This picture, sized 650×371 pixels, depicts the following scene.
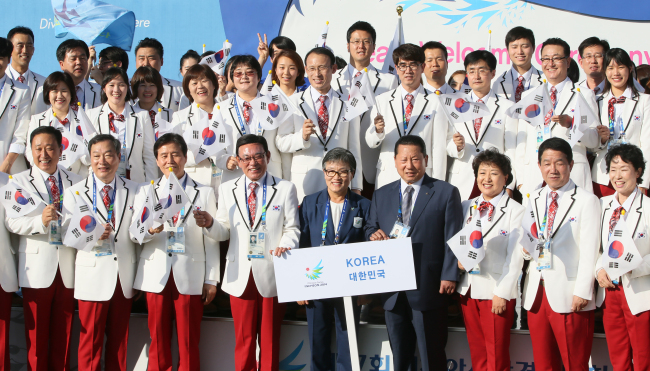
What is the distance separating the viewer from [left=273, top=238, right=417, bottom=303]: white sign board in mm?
3477

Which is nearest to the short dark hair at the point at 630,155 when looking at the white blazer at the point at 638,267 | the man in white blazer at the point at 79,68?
the white blazer at the point at 638,267

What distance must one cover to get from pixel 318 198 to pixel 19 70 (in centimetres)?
335

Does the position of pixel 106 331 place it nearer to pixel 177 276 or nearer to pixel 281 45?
pixel 177 276

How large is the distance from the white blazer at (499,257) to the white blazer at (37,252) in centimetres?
276

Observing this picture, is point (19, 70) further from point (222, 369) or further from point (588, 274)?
point (588, 274)

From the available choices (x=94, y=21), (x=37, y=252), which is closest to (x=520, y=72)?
(x=37, y=252)

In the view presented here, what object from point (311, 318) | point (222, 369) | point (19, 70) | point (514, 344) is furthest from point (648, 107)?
point (19, 70)

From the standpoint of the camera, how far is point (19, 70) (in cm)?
559

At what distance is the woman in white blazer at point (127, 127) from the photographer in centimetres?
498

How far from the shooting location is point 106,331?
14.3ft

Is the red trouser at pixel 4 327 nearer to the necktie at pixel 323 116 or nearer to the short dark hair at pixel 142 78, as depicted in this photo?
the short dark hair at pixel 142 78

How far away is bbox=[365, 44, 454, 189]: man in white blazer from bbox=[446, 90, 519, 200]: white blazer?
0.10 m

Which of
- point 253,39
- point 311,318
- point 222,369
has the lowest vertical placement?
point 222,369

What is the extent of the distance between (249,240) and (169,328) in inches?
34.3
